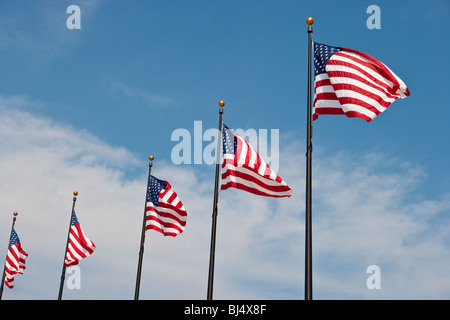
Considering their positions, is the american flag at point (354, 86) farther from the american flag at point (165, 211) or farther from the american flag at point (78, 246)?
the american flag at point (78, 246)

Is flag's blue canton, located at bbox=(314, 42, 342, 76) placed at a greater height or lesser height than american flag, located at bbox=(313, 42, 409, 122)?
greater

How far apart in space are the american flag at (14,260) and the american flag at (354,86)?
27.5 meters

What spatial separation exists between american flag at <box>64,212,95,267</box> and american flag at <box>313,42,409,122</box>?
18.7m

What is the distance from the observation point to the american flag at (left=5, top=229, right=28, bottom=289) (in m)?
34.6

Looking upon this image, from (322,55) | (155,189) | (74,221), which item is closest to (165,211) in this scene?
(155,189)

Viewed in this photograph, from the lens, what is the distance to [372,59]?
50.2 feet

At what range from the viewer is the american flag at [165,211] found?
2316 centimetres

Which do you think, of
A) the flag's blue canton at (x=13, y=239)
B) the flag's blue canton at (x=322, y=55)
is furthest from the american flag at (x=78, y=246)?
the flag's blue canton at (x=322, y=55)

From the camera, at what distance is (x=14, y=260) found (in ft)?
114

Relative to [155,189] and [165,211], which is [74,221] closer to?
[155,189]

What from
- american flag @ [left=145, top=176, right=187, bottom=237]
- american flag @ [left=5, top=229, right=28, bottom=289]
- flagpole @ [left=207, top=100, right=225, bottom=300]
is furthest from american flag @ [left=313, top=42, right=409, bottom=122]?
american flag @ [left=5, top=229, right=28, bottom=289]

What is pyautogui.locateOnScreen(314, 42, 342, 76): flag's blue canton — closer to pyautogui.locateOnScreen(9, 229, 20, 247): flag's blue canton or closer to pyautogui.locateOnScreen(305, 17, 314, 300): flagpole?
pyautogui.locateOnScreen(305, 17, 314, 300): flagpole

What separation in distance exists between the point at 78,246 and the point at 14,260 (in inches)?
344
